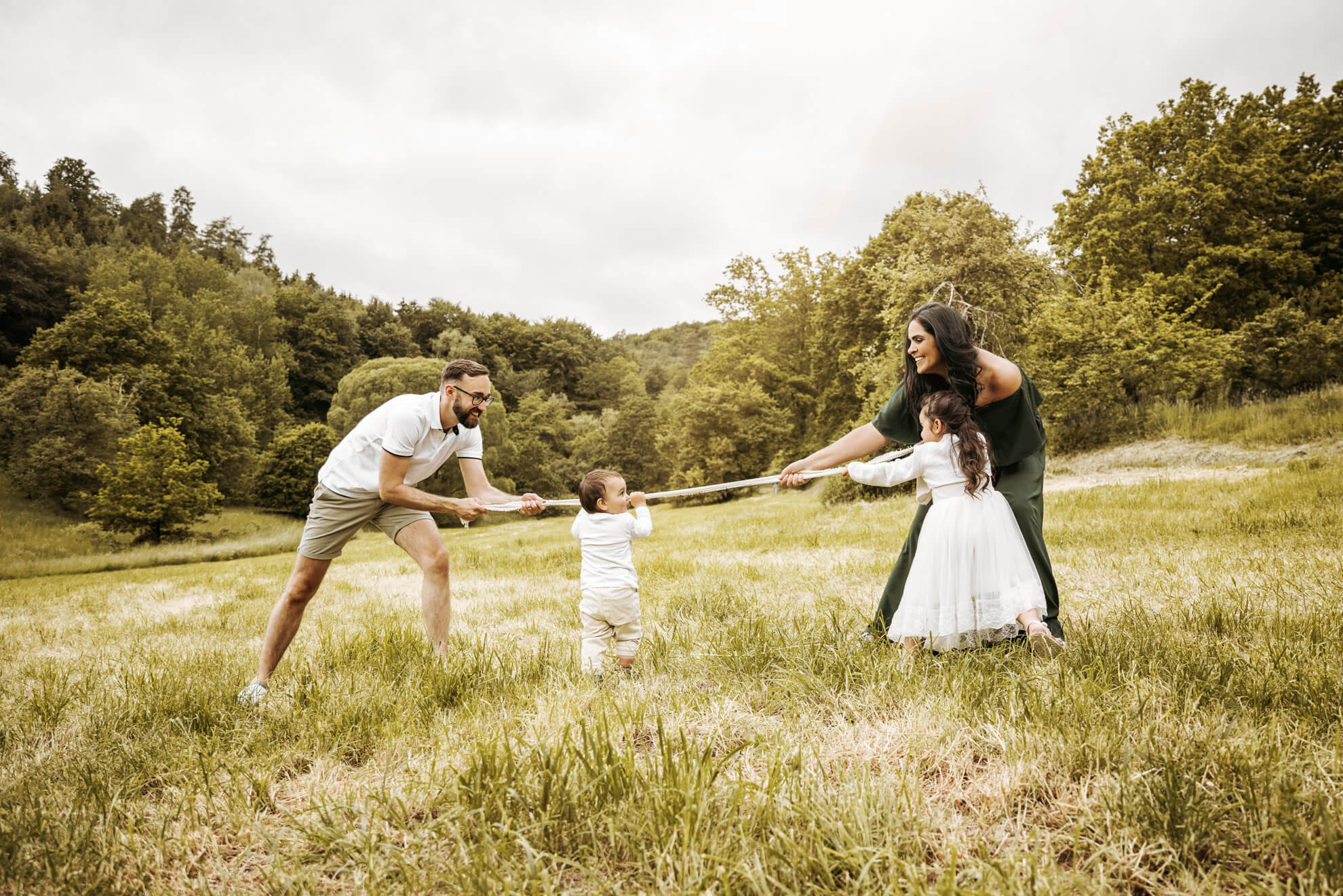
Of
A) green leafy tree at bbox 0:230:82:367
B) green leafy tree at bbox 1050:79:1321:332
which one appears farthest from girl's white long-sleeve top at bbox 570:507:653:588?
green leafy tree at bbox 0:230:82:367

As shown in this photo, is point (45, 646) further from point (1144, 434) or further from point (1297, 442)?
point (1144, 434)

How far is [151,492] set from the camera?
95.7 feet

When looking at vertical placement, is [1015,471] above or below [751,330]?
below

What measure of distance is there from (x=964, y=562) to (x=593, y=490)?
251cm

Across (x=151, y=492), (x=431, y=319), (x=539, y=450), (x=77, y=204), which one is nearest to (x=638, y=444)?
(x=539, y=450)

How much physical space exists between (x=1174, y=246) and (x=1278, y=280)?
4.26 meters

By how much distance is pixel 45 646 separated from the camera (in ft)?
21.5

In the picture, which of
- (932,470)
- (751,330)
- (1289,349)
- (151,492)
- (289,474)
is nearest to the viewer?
(932,470)

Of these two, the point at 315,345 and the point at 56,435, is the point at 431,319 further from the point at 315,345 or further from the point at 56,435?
the point at 56,435

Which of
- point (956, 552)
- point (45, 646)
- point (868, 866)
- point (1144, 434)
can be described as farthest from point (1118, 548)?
point (1144, 434)

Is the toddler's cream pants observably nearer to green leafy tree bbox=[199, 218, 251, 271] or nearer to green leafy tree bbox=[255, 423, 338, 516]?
green leafy tree bbox=[255, 423, 338, 516]

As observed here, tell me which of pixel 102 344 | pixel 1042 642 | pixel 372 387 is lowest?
pixel 1042 642

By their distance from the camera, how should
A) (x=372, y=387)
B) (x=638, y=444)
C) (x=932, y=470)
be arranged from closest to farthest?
1. (x=932, y=470)
2. (x=372, y=387)
3. (x=638, y=444)

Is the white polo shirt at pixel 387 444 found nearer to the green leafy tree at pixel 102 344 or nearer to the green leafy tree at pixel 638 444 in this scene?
the green leafy tree at pixel 638 444
